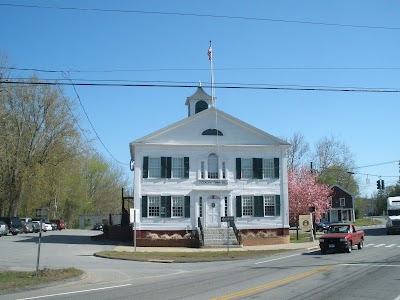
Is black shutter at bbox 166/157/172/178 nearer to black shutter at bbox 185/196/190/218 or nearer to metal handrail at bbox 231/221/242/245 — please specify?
black shutter at bbox 185/196/190/218

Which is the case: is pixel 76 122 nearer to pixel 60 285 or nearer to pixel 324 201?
pixel 324 201

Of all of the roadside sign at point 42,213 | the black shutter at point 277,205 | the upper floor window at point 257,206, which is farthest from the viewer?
the black shutter at point 277,205

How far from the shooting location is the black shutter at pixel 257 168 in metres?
36.4

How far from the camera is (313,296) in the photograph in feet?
37.9

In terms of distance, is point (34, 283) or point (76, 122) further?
point (76, 122)

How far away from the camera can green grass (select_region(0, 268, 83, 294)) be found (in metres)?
14.4

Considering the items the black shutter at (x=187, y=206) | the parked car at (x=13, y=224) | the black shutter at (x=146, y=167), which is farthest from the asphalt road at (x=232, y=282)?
the parked car at (x=13, y=224)

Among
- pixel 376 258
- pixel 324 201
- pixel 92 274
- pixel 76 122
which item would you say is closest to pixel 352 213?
pixel 324 201

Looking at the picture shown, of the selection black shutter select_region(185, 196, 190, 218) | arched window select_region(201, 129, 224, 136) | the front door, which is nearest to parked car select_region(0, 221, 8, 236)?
black shutter select_region(185, 196, 190, 218)

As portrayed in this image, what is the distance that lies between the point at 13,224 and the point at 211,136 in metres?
26.2

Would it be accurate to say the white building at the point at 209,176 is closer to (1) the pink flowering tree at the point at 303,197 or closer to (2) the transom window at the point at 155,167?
(2) the transom window at the point at 155,167

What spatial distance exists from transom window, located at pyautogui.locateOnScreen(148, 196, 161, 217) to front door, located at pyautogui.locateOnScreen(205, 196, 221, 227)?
3585 mm

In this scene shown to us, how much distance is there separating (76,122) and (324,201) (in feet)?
99.7

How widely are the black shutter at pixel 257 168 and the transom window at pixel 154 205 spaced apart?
24.8 feet
